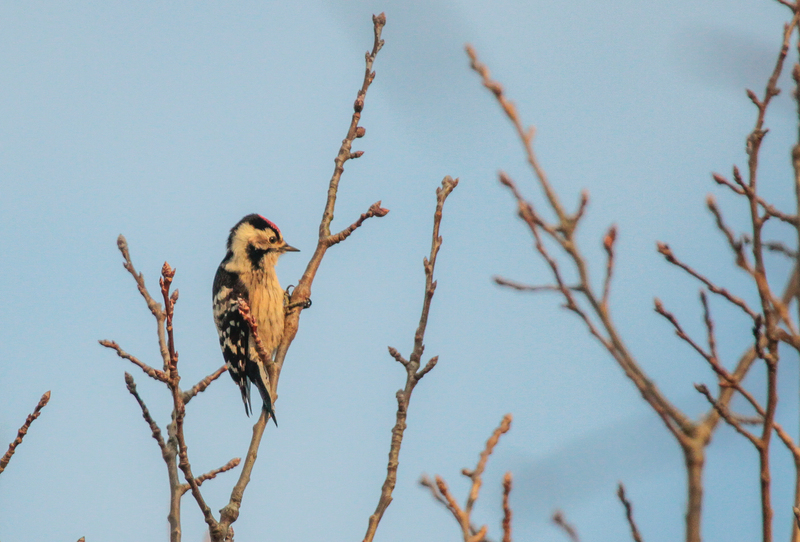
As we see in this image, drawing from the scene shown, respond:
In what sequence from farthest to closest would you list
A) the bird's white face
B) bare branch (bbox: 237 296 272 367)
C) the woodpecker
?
1. the bird's white face
2. the woodpecker
3. bare branch (bbox: 237 296 272 367)

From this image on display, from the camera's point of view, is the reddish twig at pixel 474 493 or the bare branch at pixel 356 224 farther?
the bare branch at pixel 356 224

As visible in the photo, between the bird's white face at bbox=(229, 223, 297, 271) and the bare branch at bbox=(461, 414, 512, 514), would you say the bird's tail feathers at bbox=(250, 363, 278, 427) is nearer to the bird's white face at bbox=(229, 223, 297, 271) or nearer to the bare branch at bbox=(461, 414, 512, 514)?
the bird's white face at bbox=(229, 223, 297, 271)

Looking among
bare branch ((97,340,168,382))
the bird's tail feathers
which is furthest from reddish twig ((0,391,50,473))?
the bird's tail feathers

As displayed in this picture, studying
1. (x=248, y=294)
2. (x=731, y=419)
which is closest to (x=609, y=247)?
(x=731, y=419)

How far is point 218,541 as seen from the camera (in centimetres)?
369

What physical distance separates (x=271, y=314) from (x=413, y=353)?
3254mm

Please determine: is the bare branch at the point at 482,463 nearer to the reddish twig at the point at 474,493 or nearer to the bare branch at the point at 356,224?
the reddish twig at the point at 474,493

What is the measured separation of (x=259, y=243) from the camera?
755 cm

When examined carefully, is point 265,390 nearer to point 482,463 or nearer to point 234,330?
point 234,330

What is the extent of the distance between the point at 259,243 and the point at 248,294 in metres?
0.60

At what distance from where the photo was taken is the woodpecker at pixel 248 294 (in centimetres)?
692

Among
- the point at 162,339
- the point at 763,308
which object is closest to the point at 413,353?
the point at 162,339

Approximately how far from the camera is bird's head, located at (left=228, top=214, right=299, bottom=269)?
24.5 ft

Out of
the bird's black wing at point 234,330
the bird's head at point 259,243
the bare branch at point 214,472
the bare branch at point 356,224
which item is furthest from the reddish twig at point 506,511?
the bird's head at point 259,243
